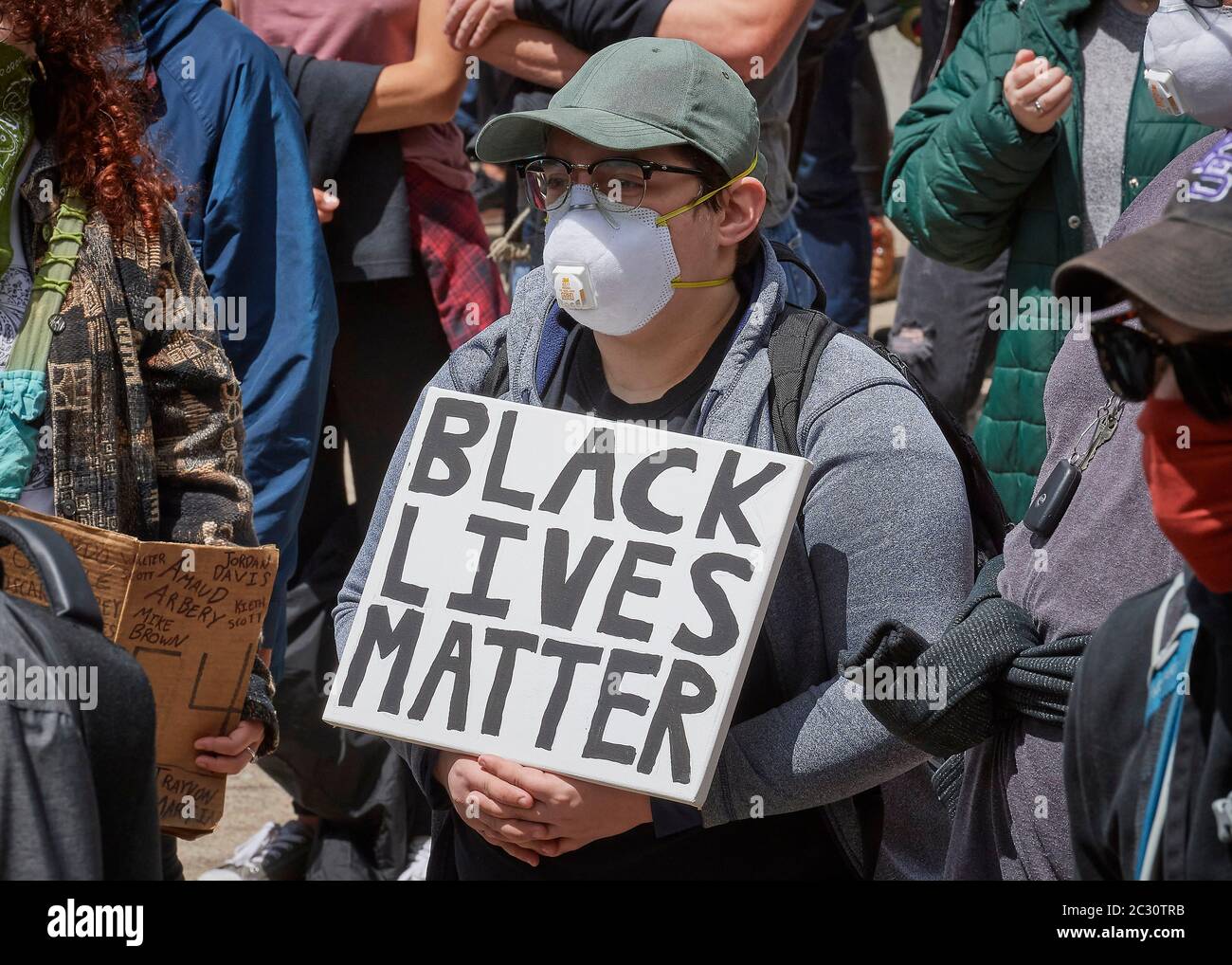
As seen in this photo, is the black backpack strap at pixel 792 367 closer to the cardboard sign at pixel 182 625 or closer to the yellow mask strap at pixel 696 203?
the yellow mask strap at pixel 696 203

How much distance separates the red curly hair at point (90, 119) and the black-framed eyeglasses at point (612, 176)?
78 cm

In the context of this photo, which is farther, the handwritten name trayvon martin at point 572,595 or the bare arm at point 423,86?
the bare arm at point 423,86

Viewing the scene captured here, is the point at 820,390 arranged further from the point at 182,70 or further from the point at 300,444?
the point at 182,70

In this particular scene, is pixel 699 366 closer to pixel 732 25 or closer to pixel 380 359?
pixel 732 25

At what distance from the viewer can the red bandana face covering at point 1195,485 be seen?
169cm

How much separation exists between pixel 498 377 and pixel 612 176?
387 millimetres

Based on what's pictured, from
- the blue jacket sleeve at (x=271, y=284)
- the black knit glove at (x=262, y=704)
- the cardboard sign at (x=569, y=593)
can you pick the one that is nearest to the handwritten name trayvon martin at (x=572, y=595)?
the cardboard sign at (x=569, y=593)

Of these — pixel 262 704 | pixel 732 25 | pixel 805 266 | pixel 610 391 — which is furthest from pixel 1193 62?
pixel 262 704

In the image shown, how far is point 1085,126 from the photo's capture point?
3623 millimetres

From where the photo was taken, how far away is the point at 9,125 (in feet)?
9.34

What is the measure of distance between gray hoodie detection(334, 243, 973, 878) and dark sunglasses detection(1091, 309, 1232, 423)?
69 cm

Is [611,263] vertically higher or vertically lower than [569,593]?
higher

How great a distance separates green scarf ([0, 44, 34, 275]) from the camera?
2828mm
